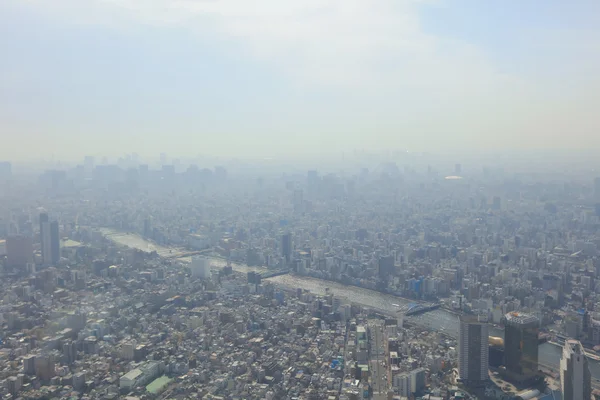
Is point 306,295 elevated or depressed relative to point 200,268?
depressed

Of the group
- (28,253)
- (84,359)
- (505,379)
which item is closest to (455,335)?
(505,379)

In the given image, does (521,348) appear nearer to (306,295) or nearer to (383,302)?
(383,302)

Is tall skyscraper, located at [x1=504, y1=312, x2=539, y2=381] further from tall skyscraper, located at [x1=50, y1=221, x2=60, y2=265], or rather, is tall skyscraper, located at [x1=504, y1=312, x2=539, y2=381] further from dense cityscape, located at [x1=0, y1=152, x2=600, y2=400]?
tall skyscraper, located at [x1=50, y1=221, x2=60, y2=265]

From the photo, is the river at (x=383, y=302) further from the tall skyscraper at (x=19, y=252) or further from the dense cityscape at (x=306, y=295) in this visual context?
the tall skyscraper at (x=19, y=252)

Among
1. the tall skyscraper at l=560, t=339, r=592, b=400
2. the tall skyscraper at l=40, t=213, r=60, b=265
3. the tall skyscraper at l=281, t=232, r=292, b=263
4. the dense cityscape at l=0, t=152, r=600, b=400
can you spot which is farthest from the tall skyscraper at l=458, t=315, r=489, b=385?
the tall skyscraper at l=40, t=213, r=60, b=265

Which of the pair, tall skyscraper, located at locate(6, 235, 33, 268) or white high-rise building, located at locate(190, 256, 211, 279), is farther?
tall skyscraper, located at locate(6, 235, 33, 268)

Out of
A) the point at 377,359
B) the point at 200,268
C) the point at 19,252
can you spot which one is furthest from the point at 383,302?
the point at 19,252

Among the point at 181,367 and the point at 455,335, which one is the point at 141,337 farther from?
the point at 455,335
